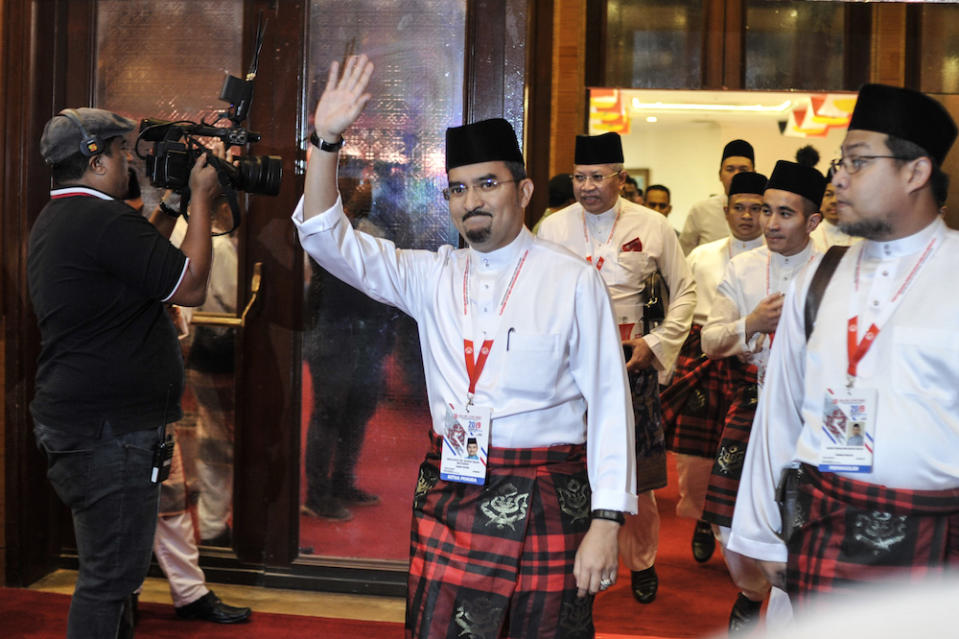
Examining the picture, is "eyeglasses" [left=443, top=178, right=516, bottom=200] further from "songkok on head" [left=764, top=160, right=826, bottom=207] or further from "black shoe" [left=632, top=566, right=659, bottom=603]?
"black shoe" [left=632, top=566, right=659, bottom=603]

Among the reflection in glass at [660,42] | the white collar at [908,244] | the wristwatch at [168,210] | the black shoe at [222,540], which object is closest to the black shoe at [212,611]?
the black shoe at [222,540]

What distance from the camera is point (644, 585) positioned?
403 centimetres

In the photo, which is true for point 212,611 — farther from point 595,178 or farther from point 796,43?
point 796,43

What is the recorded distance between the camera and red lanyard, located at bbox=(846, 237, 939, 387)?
6.84 ft

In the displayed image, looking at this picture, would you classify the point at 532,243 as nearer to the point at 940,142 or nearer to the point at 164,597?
the point at 940,142

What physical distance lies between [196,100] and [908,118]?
8.59 feet

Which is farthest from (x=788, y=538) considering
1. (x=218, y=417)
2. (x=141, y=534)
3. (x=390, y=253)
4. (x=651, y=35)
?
(x=651, y=35)

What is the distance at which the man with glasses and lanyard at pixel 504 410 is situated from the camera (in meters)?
2.25

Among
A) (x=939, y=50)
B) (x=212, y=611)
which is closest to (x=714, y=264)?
(x=212, y=611)

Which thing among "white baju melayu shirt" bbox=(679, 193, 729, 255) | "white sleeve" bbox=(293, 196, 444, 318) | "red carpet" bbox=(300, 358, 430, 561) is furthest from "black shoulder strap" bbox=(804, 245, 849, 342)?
"white baju melayu shirt" bbox=(679, 193, 729, 255)

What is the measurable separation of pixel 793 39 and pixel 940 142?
210 inches

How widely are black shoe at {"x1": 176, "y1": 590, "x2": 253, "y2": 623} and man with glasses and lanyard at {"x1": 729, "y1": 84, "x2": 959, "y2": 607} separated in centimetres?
194

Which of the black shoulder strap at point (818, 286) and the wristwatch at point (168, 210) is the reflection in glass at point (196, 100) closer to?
the wristwatch at point (168, 210)

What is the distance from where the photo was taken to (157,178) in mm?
2680
